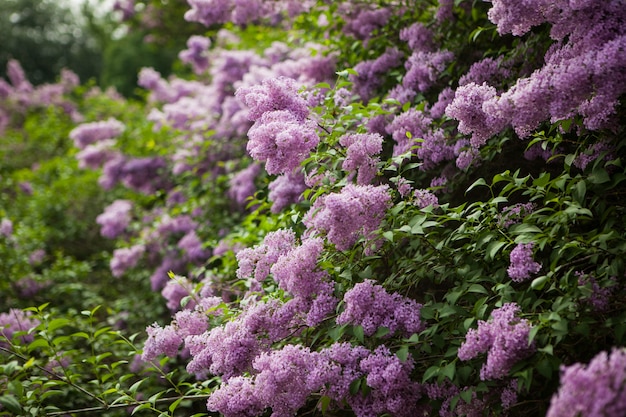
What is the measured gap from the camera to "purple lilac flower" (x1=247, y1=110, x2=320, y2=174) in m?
2.57

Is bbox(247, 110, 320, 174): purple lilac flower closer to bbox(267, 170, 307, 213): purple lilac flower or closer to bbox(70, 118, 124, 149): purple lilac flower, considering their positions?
bbox(267, 170, 307, 213): purple lilac flower

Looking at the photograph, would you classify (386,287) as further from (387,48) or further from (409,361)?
(387,48)

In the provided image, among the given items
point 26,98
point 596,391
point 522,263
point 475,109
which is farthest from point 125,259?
point 26,98

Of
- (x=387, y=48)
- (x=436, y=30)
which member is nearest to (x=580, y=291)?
(x=436, y=30)

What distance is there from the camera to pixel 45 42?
72.3ft

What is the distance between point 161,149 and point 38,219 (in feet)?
7.81

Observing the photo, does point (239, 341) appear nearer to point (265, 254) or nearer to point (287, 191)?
point (265, 254)

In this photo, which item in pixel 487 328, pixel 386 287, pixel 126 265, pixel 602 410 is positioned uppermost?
A: pixel 602 410

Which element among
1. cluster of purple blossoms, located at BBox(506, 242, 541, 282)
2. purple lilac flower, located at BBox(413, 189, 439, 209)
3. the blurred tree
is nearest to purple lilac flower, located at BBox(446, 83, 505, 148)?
purple lilac flower, located at BBox(413, 189, 439, 209)

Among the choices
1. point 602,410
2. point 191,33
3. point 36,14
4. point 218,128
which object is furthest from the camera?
point 36,14

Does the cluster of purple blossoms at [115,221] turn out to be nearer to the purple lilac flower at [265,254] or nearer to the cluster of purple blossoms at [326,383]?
the purple lilac flower at [265,254]

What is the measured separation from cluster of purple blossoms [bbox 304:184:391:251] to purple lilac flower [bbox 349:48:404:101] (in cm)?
170

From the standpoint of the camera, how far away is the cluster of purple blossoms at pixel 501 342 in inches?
78.6

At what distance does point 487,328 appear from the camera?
2068 millimetres
